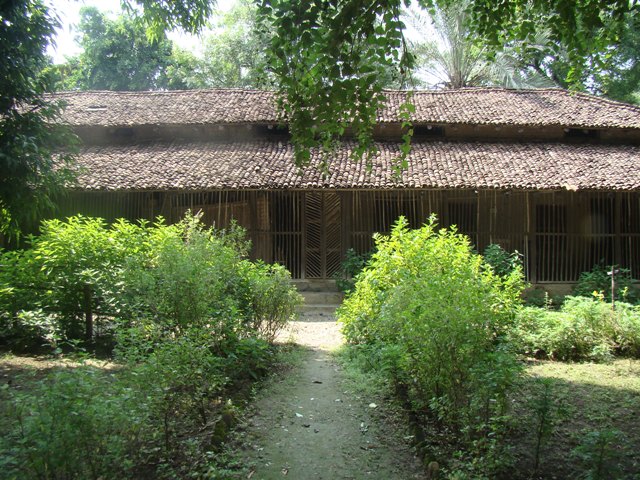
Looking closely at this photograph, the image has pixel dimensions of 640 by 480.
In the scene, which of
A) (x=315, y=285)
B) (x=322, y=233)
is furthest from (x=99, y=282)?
(x=322, y=233)

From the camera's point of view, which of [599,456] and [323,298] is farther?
[323,298]

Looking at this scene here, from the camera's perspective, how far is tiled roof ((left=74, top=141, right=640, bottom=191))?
1249 centimetres

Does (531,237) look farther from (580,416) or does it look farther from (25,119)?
(25,119)

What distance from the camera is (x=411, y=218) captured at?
13906 mm

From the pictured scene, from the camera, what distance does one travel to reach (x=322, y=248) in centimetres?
1383

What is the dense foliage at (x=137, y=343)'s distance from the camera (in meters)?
2.99

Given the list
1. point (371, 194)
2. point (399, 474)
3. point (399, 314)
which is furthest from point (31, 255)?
point (371, 194)

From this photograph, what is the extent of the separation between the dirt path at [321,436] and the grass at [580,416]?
980mm

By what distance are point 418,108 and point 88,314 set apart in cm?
1205

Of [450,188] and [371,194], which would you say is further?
[371,194]

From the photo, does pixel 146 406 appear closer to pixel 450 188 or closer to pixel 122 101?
pixel 450 188

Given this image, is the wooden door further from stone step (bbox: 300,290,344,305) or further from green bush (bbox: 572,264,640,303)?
green bush (bbox: 572,264,640,303)

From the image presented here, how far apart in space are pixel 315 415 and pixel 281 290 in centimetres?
244

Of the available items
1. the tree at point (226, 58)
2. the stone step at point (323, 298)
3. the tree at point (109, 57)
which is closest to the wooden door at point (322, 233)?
the stone step at point (323, 298)
